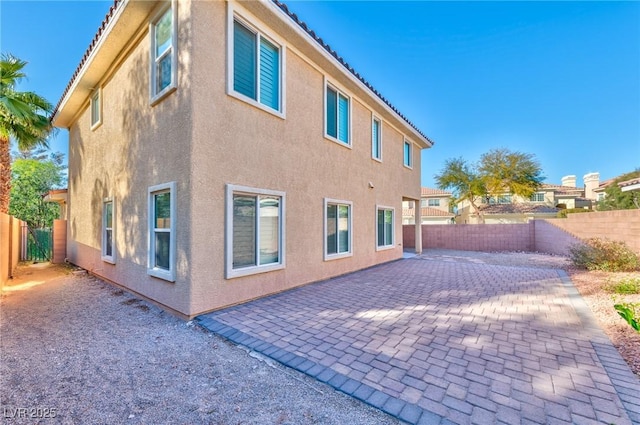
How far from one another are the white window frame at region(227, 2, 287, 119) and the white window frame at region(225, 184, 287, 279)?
201cm

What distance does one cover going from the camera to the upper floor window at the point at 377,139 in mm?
11984

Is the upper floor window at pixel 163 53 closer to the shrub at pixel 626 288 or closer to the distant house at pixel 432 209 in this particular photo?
the shrub at pixel 626 288

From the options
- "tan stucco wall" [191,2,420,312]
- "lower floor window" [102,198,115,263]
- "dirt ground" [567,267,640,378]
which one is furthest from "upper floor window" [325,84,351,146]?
"dirt ground" [567,267,640,378]

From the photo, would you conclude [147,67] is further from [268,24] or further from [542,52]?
[542,52]

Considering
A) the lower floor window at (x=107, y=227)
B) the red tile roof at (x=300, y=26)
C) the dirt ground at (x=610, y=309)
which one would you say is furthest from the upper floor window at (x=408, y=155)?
the lower floor window at (x=107, y=227)

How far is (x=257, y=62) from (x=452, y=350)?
7.12 m

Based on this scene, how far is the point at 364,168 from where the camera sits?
1109cm

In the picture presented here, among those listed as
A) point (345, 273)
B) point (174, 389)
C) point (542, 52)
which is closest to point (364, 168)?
point (345, 273)

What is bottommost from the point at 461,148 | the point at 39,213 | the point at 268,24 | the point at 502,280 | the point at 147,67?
the point at 502,280

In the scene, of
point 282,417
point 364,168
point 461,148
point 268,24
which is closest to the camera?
point 282,417

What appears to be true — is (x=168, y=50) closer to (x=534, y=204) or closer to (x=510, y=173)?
(x=510, y=173)

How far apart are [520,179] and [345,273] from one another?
3053cm

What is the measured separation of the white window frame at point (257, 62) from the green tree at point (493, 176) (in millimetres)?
30436

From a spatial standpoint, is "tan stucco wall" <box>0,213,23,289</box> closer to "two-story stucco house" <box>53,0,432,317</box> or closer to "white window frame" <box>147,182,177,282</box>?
"two-story stucco house" <box>53,0,432,317</box>
